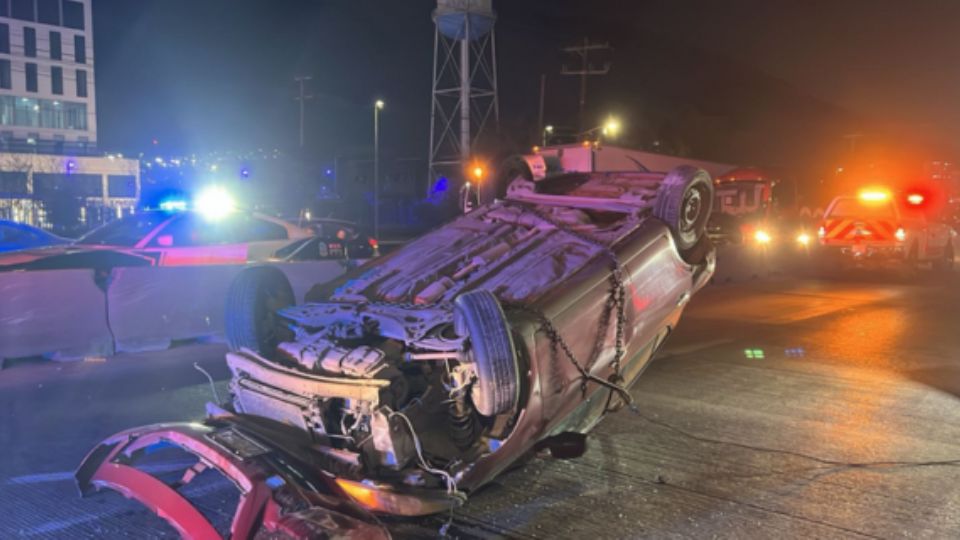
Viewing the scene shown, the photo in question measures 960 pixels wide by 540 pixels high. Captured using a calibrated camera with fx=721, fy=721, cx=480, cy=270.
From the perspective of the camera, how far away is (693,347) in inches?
338

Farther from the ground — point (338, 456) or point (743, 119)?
point (743, 119)

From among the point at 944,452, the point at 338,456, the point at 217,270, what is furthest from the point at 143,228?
the point at 944,452

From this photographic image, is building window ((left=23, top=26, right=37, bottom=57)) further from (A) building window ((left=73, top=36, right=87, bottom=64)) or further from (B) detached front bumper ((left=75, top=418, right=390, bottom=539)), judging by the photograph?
(B) detached front bumper ((left=75, top=418, right=390, bottom=539))

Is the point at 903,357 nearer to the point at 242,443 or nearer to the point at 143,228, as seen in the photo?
the point at 242,443

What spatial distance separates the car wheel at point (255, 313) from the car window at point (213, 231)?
5.58 m

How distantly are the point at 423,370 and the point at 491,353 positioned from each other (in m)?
0.65

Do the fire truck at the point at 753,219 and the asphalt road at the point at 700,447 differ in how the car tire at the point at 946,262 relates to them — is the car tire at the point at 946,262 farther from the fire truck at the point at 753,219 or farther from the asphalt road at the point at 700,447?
the asphalt road at the point at 700,447

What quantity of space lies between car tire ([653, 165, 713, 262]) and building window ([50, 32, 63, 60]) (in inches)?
2830

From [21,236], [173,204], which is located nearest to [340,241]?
[173,204]

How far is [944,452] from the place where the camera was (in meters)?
4.96

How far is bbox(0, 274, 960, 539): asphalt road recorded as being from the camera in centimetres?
388

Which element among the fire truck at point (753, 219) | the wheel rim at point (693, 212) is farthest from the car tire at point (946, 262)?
the wheel rim at point (693, 212)

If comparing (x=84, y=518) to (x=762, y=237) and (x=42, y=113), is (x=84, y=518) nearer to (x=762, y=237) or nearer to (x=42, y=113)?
(x=762, y=237)

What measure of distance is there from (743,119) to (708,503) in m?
159
